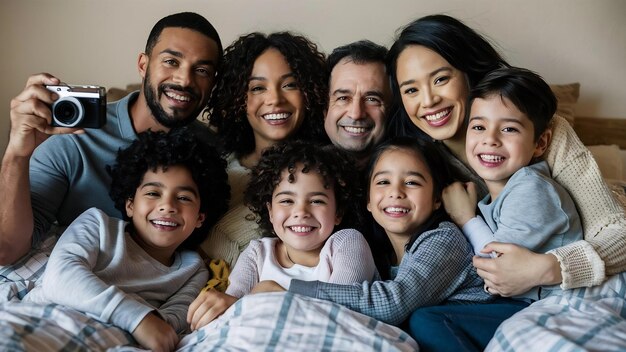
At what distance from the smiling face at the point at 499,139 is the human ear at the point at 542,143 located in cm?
3

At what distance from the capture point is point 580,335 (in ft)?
4.19

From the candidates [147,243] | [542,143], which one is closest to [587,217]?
[542,143]

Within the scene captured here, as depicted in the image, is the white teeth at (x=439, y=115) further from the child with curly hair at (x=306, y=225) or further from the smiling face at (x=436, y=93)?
the child with curly hair at (x=306, y=225)

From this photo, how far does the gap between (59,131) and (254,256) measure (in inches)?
24.4

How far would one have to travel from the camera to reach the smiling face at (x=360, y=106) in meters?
2.00

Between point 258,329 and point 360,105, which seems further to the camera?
point 360,105

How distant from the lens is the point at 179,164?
1833mm

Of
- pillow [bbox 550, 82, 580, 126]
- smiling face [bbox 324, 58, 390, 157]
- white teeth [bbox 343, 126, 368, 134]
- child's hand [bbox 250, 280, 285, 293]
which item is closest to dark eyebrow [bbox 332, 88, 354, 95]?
smiling face [bbox 324, 58, 390, 157]

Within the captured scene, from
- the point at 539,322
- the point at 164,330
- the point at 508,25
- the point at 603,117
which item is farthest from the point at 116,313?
the point at 603,117

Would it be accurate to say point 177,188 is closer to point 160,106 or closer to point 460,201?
point 160,106

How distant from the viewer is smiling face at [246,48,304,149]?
6.68 feet

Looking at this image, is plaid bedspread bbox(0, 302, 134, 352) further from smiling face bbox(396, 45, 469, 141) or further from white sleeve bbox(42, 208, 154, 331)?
smiling face bbox(396, 45, 469, 141)

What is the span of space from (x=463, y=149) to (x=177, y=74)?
932 millimetres

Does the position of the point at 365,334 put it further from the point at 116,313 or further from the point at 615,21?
the point at 615,21
